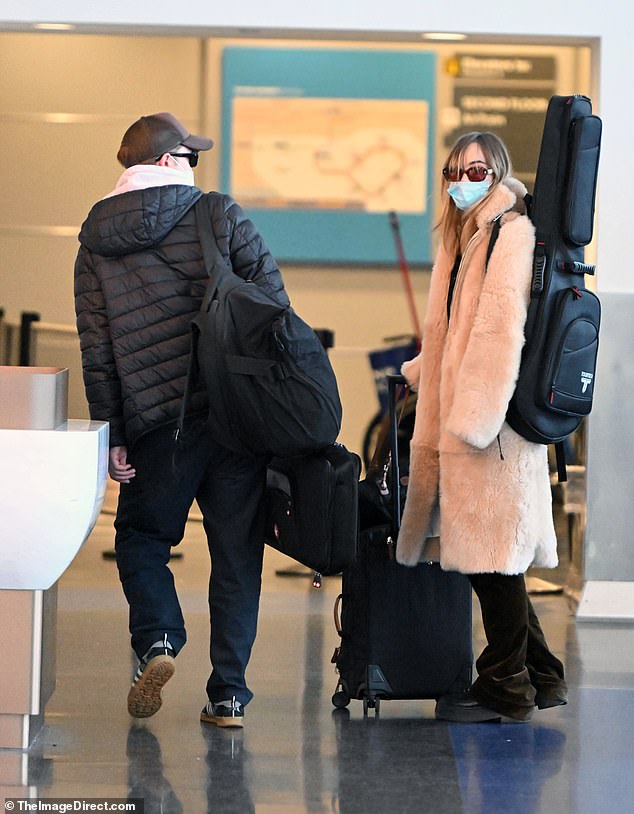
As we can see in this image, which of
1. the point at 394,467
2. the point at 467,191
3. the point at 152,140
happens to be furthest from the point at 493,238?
the point at 152,140

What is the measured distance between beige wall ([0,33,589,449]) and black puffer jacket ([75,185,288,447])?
2824 millimetres

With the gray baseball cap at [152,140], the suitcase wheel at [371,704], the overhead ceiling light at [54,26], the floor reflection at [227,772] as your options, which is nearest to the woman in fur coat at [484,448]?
the suitcase wheel at [371,704]

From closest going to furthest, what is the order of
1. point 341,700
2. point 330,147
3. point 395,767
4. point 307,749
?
point 395,767 → point 307,749 → point 341,700 → point 330,147

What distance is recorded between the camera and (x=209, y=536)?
11.5 feet

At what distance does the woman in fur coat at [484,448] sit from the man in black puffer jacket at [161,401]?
44 cm

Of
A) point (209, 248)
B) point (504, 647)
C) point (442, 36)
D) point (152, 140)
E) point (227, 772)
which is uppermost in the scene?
point (442, 36)

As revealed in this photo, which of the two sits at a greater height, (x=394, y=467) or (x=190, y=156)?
(x=190, y=156)

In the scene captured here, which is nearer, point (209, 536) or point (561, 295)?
point (561, 295)

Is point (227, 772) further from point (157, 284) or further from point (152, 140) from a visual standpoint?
point (152, 140)

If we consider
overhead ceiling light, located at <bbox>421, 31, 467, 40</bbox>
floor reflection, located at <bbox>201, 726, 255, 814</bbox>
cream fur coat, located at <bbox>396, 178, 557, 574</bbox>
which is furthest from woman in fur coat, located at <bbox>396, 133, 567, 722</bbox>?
overhead ceiling light, located at <bbox>421, 31, 467, 40</bbox>

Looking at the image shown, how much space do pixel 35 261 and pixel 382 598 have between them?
10.7ft

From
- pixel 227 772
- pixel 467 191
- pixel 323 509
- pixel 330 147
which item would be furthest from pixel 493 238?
pixel 330 147

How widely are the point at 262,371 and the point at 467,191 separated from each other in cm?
72

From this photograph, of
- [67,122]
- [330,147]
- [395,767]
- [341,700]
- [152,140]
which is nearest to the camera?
[395,767]
